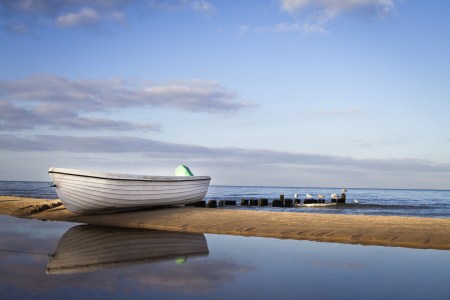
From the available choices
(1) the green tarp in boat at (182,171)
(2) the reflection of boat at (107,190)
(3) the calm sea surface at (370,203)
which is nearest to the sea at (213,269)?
(2) the reflection of boat at (107,190)

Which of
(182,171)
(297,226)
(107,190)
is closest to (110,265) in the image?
(297,226)

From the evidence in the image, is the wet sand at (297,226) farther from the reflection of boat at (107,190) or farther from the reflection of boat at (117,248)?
the reflection of boat at (117,248)

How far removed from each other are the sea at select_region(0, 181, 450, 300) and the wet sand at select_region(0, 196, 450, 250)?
0.67m

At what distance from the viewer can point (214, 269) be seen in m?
5.19

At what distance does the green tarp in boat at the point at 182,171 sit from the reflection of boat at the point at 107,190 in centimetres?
324

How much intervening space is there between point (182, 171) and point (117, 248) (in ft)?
36.9

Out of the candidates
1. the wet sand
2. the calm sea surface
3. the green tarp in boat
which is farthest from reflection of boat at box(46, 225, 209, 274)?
the calm sea surface

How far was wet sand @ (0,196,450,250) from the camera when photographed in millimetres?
7812

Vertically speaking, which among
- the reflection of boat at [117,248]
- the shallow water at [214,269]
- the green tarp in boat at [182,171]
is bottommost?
Answer: the reflection of boat at [117,248]

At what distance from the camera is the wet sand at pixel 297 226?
781 centimetres

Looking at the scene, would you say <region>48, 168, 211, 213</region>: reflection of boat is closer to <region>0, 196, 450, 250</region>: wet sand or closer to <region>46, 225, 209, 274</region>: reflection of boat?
<region>0, 196, 450, 250</region>: wet sand

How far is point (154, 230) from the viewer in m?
9.92

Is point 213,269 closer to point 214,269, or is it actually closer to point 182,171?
point 214,269

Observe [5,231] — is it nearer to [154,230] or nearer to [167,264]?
[154,230]
